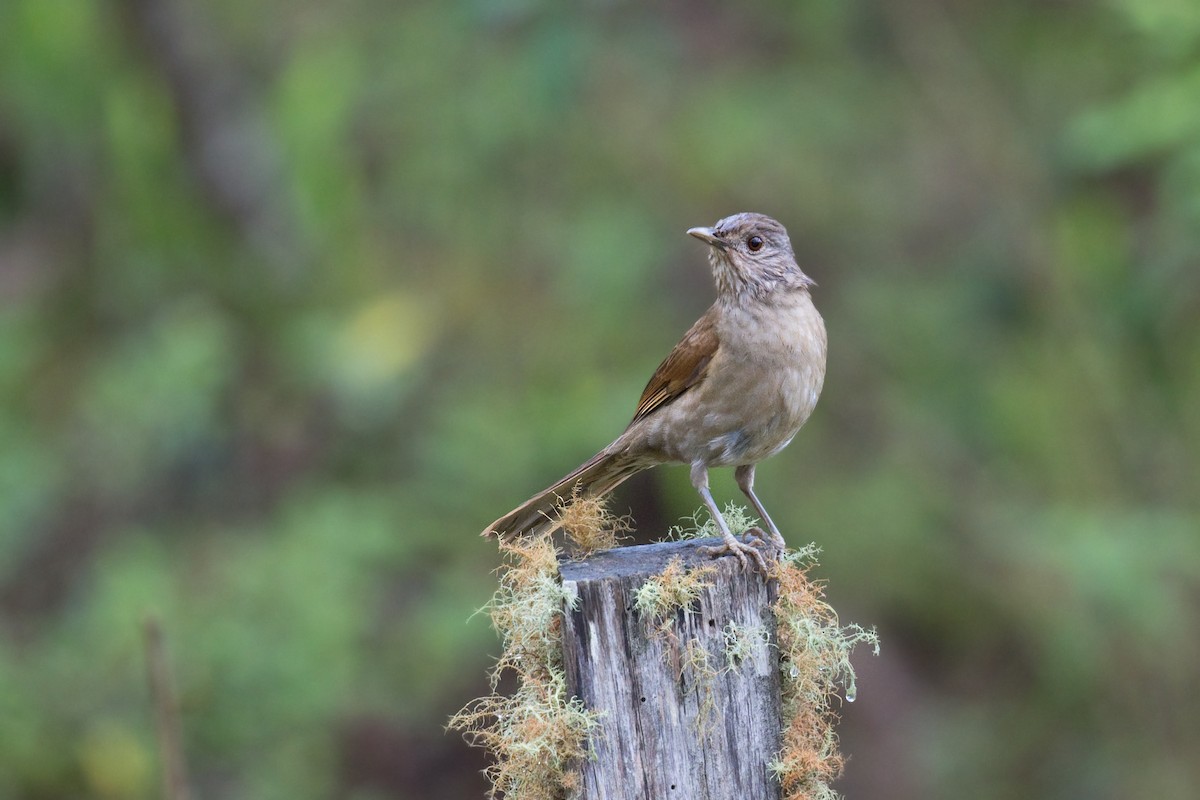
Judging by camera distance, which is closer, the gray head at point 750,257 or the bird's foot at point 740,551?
the bird's foot at point 740,551

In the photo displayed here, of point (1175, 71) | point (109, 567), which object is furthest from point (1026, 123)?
point (109, 567)

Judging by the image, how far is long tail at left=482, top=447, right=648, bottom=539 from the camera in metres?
3.77

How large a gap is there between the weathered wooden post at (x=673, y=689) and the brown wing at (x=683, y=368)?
1.47 meters

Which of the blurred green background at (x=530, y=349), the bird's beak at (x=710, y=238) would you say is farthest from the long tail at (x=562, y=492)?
the blurred green background at (x=530, y=349)

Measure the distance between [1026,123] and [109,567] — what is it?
653 centimetres

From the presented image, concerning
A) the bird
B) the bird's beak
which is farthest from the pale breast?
the bird's beak

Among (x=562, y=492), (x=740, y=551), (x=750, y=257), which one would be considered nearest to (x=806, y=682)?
(x=740, y=551)

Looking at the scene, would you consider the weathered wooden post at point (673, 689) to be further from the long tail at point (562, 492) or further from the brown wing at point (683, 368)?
the brown wing at point (683, 368)

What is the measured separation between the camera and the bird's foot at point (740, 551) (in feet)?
10.4

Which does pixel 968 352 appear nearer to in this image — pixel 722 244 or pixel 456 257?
pixel 456 257

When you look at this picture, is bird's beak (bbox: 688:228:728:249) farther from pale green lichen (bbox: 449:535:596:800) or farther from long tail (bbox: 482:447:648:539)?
pale green lichen (bbox: 449:535:596:800)

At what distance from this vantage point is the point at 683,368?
4449 mm

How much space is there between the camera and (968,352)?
31.1 feet

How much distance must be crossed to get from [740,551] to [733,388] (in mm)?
1142
